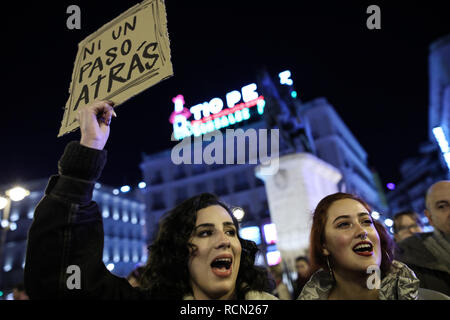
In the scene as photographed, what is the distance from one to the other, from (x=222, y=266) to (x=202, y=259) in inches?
5.3

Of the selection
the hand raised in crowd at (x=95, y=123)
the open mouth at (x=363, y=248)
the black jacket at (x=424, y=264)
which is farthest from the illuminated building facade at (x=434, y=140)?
the hand raised in crowd at (x=95, y=123)

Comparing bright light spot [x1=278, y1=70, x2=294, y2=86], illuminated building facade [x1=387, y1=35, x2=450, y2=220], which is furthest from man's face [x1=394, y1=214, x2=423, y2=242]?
bright light spot [x1=278, y1=70, x2=294, y2=86]

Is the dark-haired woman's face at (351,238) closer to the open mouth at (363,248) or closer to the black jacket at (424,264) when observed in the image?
the open mouth at (363,248)

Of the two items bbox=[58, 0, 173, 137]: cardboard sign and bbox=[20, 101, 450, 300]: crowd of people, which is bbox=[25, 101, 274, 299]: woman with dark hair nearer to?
bbox=[20, 101, 450, 300]: crowd of people

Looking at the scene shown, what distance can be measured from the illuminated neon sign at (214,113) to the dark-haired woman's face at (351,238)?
30.8 m

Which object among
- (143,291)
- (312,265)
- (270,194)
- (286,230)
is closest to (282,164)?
(270,194)

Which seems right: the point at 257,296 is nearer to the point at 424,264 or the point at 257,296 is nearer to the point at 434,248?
the point at 424,264

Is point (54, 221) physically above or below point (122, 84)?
below

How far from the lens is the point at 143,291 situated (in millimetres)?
1988

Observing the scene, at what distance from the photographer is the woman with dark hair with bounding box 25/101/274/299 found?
1.63m

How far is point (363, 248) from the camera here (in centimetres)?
222

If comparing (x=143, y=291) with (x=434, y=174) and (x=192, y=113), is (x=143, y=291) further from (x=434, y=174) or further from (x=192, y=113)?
(x=434, y=174)
